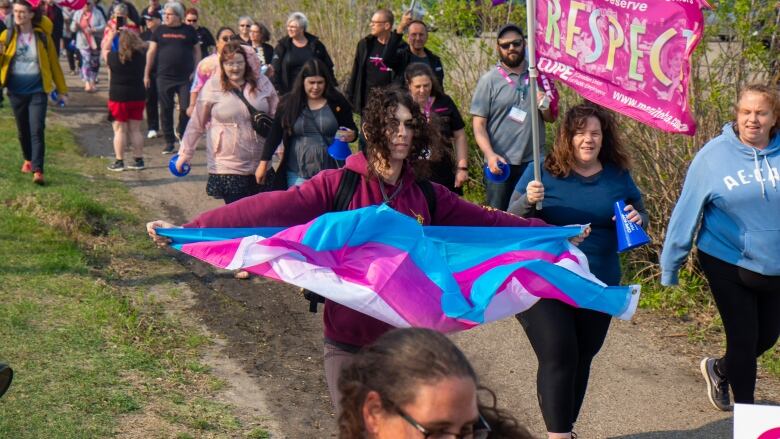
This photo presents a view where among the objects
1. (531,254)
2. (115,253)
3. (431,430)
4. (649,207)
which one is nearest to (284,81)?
(115,253)

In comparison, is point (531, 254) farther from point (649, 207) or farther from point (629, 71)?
point (649, 207)

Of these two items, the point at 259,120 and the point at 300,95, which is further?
the point at 259,120

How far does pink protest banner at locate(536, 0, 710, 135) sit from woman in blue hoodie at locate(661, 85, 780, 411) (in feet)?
1.56

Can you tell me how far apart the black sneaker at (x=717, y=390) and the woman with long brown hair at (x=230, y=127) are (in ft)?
13.6

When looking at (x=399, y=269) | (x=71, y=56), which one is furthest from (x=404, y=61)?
(x=71, y=56)

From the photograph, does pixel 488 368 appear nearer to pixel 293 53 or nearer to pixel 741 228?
pixel 741 228

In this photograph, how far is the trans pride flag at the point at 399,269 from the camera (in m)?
4.52

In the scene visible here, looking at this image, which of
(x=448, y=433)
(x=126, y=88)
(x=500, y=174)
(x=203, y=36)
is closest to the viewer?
(x=448, y=433)

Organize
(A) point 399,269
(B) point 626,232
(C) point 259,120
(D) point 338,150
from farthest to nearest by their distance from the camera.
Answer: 1. (C) point 259,120
2. (D) point 338,150
3. (B) point 626,232
4. (A) point 399,269

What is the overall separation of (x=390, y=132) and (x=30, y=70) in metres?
8.13

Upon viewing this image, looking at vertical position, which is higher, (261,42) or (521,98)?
(521,98)

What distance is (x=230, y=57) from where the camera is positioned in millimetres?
9008

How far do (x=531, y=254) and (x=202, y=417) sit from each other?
6.79 ft

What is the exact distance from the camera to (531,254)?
16.7 feet
